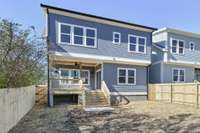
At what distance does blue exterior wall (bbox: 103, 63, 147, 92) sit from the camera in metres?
18.7

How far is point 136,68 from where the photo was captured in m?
20.1

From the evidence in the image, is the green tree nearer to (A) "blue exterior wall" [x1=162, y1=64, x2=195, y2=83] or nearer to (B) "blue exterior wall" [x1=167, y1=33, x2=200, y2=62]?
(A) "blue exterior wall" [x1=162, y1=64, x2=195, y2=83]

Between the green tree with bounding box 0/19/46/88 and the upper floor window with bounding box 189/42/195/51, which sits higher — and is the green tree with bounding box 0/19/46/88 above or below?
below

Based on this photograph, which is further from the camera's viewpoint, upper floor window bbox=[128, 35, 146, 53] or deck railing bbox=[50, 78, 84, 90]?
upper floor window bbox=[128, 35, 146, 53]

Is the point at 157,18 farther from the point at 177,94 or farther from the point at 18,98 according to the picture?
the point at 18,98

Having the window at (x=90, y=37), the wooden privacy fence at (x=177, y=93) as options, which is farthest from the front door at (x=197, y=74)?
the window at (x=90, y=37)

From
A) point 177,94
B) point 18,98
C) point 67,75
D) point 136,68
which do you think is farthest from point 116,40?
point 18,98

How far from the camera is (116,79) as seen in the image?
19094mm

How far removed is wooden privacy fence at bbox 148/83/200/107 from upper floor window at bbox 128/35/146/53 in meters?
3.83

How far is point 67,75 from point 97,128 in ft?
38.1

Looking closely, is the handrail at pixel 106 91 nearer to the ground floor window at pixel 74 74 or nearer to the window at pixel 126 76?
the window at pixel 126 76

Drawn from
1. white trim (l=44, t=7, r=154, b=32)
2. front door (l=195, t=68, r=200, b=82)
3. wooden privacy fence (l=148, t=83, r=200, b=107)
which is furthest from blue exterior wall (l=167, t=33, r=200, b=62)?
wooden privacy fence (l=148, t=83, r=200, b=107)

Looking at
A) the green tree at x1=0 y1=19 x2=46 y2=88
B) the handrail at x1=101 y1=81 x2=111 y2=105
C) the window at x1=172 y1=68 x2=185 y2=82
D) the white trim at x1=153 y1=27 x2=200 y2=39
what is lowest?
the handrail at x1=101 y1=81 x2=111 y2=105

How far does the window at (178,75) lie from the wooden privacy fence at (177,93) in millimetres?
3777
